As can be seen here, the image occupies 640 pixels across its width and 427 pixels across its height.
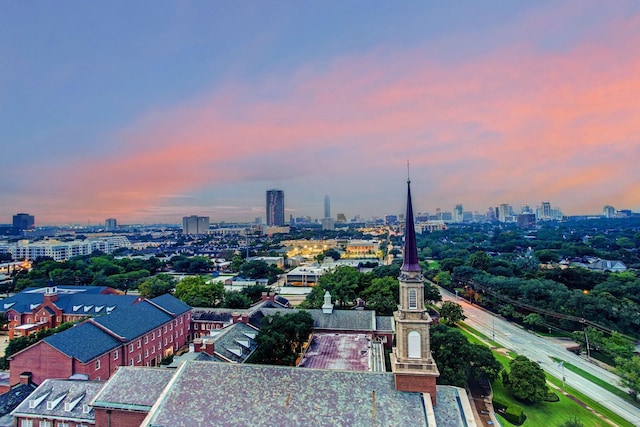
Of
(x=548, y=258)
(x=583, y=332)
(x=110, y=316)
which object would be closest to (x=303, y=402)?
(x=110, y=316)

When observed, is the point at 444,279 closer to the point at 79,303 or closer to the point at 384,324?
the point at 384,324

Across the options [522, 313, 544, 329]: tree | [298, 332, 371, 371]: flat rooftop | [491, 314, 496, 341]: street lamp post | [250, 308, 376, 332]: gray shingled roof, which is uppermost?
[250, 308, 376, 332]: gray shingled roof

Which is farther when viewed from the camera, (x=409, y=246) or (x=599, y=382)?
(x=599, y=382)

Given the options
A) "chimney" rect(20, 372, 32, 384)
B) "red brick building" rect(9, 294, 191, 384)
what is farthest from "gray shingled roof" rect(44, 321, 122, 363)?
"chimney" rect(20, 372, 32, 384)

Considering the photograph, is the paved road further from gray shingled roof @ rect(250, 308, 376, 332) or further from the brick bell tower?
the brick bell tower

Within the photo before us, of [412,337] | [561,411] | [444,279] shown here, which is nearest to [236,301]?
[412,337]

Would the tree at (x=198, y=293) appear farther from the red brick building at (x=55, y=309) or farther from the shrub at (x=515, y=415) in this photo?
the shrub at (x=515, y=415)
